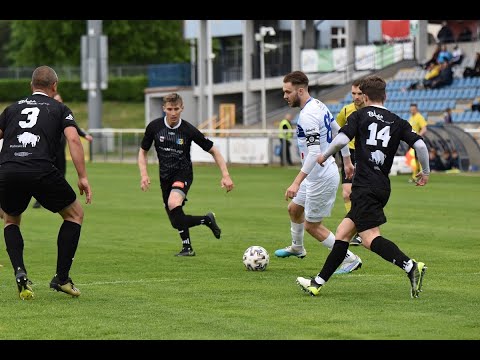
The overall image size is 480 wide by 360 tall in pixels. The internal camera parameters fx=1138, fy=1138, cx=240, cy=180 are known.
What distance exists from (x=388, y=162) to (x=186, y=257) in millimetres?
4129

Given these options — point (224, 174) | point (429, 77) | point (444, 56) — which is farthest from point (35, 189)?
point (444, 56)

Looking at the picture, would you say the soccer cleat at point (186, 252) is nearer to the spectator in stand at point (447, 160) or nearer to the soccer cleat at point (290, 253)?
the soccer cleat at point (290, 253)

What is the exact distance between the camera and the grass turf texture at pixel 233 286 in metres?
8.53

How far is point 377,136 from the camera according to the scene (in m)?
10.0

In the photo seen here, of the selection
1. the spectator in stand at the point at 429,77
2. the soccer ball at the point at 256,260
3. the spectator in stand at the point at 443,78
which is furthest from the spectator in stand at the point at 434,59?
the soccer ball at the point at 256,260

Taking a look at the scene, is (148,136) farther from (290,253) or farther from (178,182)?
(290,253)

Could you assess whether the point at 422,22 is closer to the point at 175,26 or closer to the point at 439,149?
the point at 439,149

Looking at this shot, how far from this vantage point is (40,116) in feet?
33.2

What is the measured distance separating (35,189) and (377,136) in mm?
3062

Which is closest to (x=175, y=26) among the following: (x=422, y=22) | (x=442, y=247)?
(x=422, y=22)

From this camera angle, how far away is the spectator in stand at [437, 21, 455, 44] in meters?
46.4

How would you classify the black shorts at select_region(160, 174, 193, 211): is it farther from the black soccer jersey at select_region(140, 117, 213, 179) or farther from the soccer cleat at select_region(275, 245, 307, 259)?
the soccer cleat at select_region(275, 245, 307, 259)

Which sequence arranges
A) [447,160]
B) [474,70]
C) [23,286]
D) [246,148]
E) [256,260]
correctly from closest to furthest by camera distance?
[23,286] < [256,260] < [447,160] < [246,148] < [474,70]

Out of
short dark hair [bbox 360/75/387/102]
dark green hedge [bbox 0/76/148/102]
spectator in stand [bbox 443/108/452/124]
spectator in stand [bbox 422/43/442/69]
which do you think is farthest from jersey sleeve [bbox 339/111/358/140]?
dark green hedge [bbox 0/76/148/102]
